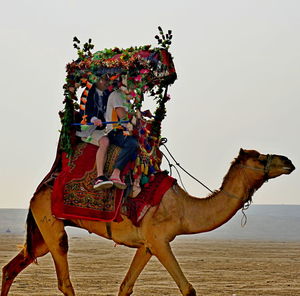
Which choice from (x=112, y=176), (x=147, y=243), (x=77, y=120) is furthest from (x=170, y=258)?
(x=77, y=120)

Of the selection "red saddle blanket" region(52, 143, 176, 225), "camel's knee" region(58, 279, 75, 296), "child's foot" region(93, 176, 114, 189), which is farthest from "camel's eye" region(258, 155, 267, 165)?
"camel's knee" region(58, 279, 75, 296)

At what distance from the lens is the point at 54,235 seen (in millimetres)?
12031

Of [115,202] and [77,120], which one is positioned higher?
[77,120]

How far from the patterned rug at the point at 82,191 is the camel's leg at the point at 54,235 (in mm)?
171

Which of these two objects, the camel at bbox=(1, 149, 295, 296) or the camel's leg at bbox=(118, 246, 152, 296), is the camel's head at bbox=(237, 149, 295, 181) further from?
the camel's leg at bbox=(118, 246, 152, 296)

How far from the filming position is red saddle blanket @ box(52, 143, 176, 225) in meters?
11.6

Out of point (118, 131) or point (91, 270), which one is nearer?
→ point (118, 131)

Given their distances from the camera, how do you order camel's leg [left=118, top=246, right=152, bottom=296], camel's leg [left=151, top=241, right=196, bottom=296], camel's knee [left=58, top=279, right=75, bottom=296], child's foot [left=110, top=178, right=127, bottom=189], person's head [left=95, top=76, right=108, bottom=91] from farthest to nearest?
1. person's head [left=95, top=76, right=108, bottom=91]
2. camel's leg [left=118, top=246, right=152, bottom=296]
3. camel's knee [left=58, top=279, right=75, bottom=296]
4. child's foot [left=110, top=178, right=127, bottom=189]
5. camel's leg [left=151, top=241, right=196, bottom=296]

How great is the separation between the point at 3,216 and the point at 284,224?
4676 centimetres

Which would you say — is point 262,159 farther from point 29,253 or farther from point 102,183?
point 29,253

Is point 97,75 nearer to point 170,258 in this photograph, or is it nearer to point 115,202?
point 115,202

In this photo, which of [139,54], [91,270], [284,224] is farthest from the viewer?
[284,224]

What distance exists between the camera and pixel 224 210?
38.4 feet

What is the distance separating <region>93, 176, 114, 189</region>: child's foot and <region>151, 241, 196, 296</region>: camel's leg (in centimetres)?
97
